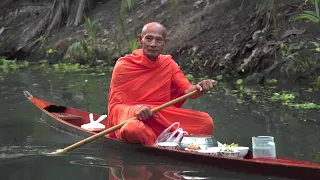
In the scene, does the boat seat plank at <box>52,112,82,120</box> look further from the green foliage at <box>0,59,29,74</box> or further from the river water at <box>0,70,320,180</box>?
the green foliage at <box>0,59,29,74</box>

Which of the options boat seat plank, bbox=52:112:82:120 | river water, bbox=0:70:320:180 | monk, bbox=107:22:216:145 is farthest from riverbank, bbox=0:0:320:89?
monk, bbox=107:22:216:145

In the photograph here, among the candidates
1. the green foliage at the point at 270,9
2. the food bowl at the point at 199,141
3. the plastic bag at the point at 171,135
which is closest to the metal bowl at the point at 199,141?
the food bowl at the point at 199,141

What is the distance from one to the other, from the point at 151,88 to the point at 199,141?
2.83 feet

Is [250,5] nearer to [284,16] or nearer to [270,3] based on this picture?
[284,16]

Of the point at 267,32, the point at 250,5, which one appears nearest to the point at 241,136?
the point at 267,32

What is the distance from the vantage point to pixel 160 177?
15.3 ft

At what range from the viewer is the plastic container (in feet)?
15.2

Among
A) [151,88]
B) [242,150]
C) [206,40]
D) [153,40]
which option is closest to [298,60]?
[206,40]

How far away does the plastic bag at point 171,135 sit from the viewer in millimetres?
5367

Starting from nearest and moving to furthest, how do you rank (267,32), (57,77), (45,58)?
(267,32) → (57,77) → (45,58)

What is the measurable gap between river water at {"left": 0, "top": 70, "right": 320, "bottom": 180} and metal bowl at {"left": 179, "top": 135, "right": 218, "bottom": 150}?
284 mm

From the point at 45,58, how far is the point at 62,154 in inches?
483

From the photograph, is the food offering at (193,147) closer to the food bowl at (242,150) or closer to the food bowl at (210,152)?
the food bowl at (210,152)

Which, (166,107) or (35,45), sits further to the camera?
(35,45)
